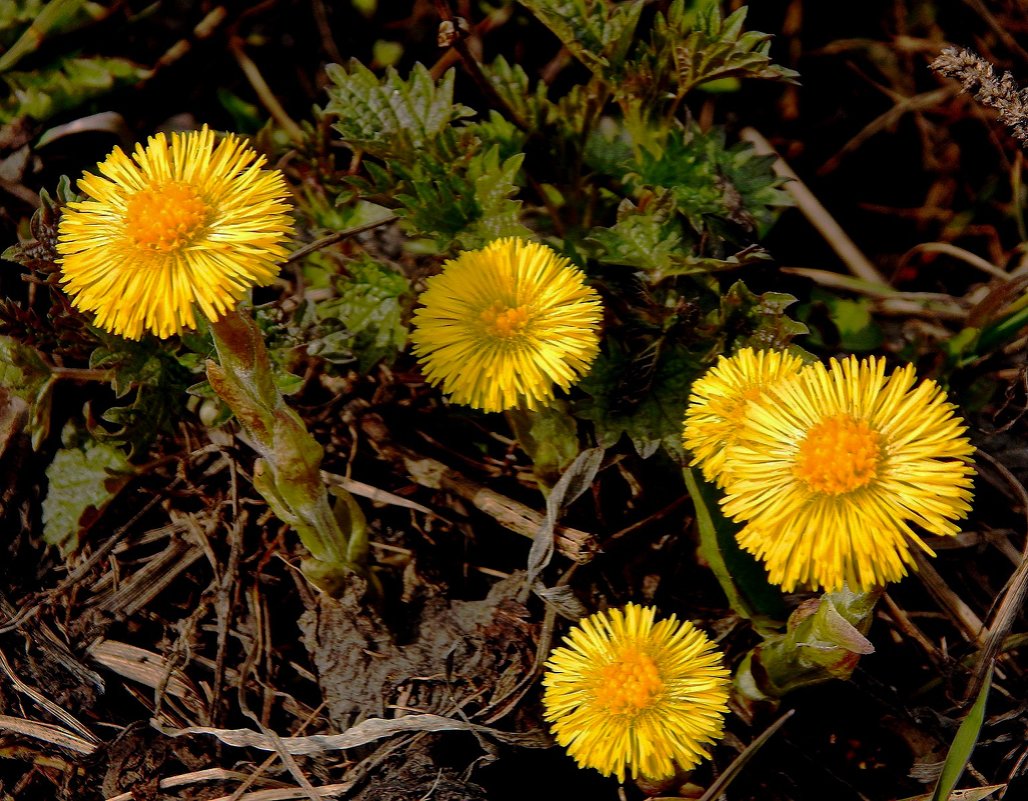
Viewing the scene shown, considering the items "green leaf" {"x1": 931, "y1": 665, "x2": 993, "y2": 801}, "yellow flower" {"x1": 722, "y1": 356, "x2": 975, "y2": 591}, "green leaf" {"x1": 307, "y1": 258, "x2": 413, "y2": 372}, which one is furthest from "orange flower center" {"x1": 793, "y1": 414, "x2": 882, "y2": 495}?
"green leaf" {"x1": 307, "y1": 258, "x2": 413, "y2": 372}

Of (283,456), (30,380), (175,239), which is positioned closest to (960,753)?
(283,456)

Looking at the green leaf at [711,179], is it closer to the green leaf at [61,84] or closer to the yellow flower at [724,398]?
the yellow flower at [724,398]

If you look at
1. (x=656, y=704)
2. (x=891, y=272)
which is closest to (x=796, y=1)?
(x=891, y=272)

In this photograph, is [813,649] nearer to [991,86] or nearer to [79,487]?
[991,86]

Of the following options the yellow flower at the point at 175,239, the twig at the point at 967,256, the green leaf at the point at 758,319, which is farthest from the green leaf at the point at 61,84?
the twig at the point at 967,256

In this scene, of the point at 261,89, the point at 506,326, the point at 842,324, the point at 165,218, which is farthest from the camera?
the point at 261,89

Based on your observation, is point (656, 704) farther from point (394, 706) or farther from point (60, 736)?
point (60, 736)

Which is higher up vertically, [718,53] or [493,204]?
[718,53]
